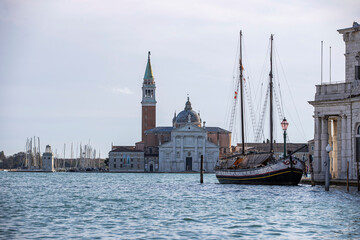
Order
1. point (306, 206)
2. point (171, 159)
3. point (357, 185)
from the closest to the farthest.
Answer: point (306, 206)
point (357, 185)
point (171, 159)

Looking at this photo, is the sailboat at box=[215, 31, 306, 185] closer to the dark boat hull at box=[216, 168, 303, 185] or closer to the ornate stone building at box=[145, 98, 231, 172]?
the dark boat hull at box=[216, 168, 303, 185]

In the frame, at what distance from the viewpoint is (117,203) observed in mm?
40969

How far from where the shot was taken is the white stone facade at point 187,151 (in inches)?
7018

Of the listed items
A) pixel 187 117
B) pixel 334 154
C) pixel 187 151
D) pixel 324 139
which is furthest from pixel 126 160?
pixel 324 139

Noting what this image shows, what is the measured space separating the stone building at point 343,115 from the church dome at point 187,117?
130006mm

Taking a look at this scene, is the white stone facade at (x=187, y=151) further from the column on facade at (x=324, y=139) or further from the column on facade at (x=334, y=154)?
the column on facade at (x=324, y=139)

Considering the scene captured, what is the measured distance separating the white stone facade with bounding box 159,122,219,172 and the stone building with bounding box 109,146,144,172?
9.14 m

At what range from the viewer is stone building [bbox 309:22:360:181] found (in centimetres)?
5288

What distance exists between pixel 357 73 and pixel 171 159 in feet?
416

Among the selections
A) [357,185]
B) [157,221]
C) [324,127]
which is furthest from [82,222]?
[324,127]

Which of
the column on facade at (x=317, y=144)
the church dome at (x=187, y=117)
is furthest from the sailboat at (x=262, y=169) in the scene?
the church dome at (x=187, y=117)

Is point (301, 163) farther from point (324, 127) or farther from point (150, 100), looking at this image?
point (150, 100)

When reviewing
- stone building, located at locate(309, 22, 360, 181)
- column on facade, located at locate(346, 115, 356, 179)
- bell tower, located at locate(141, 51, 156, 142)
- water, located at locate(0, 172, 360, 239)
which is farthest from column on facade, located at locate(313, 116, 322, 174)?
bell tower, located at locate(141, 51, 156, 142)

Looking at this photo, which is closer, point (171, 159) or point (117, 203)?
point (117, 203)
